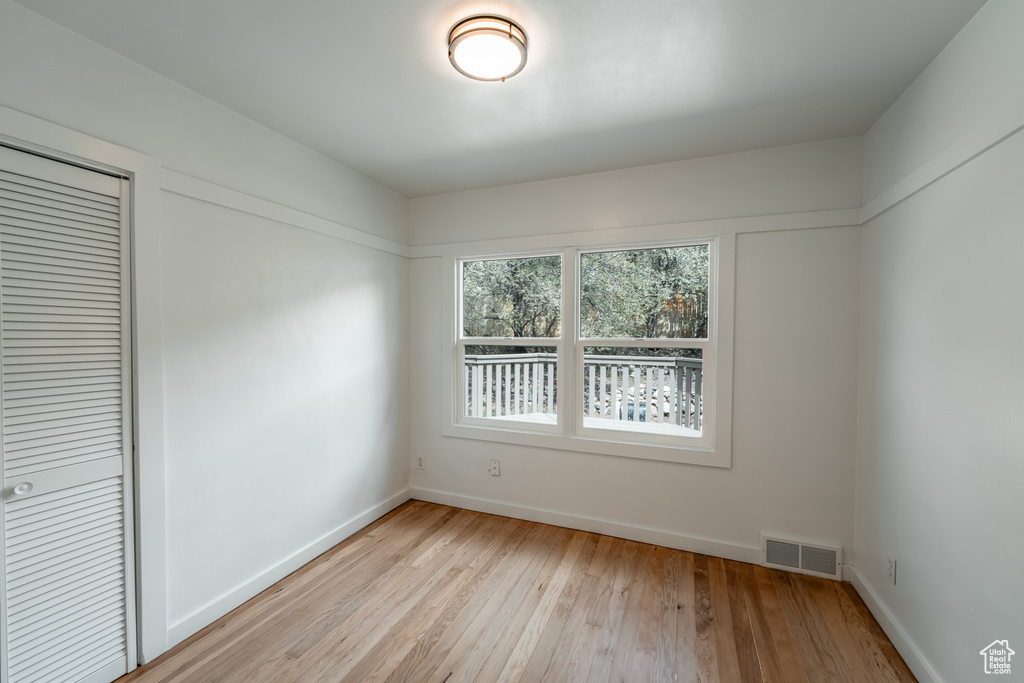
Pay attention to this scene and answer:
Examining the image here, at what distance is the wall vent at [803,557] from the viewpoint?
2389mm

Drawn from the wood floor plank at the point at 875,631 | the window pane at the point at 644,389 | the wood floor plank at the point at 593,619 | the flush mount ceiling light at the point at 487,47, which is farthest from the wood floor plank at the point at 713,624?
the flush mount ceiling light at the point at 487,47

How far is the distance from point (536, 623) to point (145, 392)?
6.79 ft

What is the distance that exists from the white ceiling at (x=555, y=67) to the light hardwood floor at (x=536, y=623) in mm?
2517

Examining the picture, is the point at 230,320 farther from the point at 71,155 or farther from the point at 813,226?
the point at 813,226

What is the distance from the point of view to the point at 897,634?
185 centimetres

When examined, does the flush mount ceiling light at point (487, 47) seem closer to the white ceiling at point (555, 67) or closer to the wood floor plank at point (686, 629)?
the white ceiling at point (555, 67)

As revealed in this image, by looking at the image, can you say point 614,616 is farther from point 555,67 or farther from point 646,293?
point 555,67

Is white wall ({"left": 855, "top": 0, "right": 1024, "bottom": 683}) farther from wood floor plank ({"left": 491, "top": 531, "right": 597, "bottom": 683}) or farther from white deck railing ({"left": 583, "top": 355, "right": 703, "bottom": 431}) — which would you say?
wood floor plank ({"left": 491, "top": 531, "right": 597, "bottom": 683})

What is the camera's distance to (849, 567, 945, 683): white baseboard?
1646mm

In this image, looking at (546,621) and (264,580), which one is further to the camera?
(264,580)

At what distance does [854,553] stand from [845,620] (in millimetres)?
448

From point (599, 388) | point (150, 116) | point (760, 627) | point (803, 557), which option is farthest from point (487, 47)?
point (803, 557)

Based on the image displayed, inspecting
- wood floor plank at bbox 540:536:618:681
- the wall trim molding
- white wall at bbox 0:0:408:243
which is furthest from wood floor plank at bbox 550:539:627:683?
white wall at bbox 0:0:408:243

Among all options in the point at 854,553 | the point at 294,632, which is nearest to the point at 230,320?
the point at 294,632
